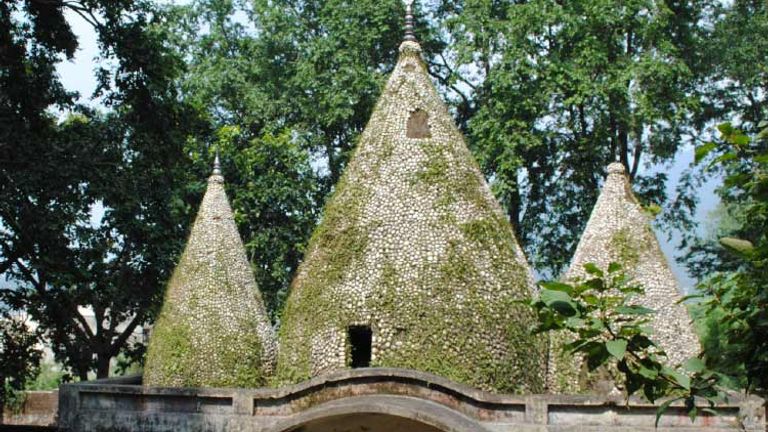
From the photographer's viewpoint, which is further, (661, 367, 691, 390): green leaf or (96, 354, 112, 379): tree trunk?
(96, 354, 112, 379): tree trunk

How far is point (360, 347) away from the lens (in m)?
12.8

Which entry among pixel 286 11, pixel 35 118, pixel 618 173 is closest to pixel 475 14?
pixel 286 11

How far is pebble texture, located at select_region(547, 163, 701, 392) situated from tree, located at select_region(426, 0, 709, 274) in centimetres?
761

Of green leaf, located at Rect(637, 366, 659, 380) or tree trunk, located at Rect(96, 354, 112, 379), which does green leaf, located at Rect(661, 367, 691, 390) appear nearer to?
green leaf, located at Rect(637, 366, 659, 380)

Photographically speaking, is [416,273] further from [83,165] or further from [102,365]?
[102,365]

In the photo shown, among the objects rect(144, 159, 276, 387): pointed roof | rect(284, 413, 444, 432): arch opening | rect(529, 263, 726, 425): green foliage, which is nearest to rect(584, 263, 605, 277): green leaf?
rect(529, 263, 726, 425): green foliage

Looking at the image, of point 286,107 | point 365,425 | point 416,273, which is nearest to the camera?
point 365,425

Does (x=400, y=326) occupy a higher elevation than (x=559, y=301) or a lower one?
higher

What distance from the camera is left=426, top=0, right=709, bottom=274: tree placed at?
2162 centimetres

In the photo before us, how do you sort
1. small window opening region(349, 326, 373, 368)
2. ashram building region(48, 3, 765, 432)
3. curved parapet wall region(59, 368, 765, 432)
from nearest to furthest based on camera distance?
curved parapet wall region(59, 368, 765, 432) < ashram building region(48, 3, 765, 432) < small window opening region(349, 326, 373, 368)

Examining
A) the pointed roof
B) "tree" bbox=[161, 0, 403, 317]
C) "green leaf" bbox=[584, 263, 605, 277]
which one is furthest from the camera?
"tree" bbox=[161, 0, 403, 317]

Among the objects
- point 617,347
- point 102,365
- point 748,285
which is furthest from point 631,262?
point 102,365

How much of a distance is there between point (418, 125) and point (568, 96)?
962 cm

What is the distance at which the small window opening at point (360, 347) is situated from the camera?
12.6 m
